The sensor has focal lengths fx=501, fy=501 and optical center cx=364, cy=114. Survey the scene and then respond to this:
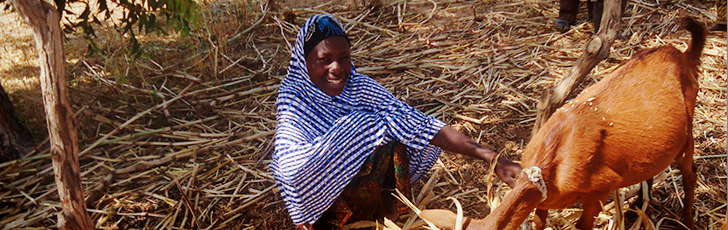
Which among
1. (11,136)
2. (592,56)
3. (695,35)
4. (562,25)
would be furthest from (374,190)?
(562,25)

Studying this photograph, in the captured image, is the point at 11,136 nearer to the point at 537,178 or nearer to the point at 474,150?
the point at 474,150

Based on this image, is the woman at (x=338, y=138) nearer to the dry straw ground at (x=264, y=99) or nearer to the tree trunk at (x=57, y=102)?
the dry straw ground at (x=264, y=99)

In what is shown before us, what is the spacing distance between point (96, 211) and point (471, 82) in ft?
11.0

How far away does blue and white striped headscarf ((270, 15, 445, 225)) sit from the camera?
9.10 ft

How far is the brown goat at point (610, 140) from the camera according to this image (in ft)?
6.89

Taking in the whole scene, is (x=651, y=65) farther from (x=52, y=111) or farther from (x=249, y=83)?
(x=249, y=83)

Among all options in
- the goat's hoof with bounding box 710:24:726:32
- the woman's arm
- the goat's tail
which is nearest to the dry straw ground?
the goat's hoof with bounding box 710:24:726:32

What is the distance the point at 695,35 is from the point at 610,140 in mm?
853

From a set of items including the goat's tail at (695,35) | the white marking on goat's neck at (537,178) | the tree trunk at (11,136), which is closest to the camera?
the white marking on goat's neck at (537,178)

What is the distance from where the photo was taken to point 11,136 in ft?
13.5

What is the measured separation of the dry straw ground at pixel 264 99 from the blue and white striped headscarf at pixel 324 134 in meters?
0.58

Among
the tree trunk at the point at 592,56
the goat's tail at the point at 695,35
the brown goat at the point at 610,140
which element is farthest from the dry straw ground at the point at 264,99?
the goat's tail at the point at 695,35

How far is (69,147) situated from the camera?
2314 mm

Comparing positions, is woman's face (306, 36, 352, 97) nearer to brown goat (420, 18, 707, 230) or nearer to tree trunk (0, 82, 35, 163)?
brown goat (420, 18, 707, 230)
